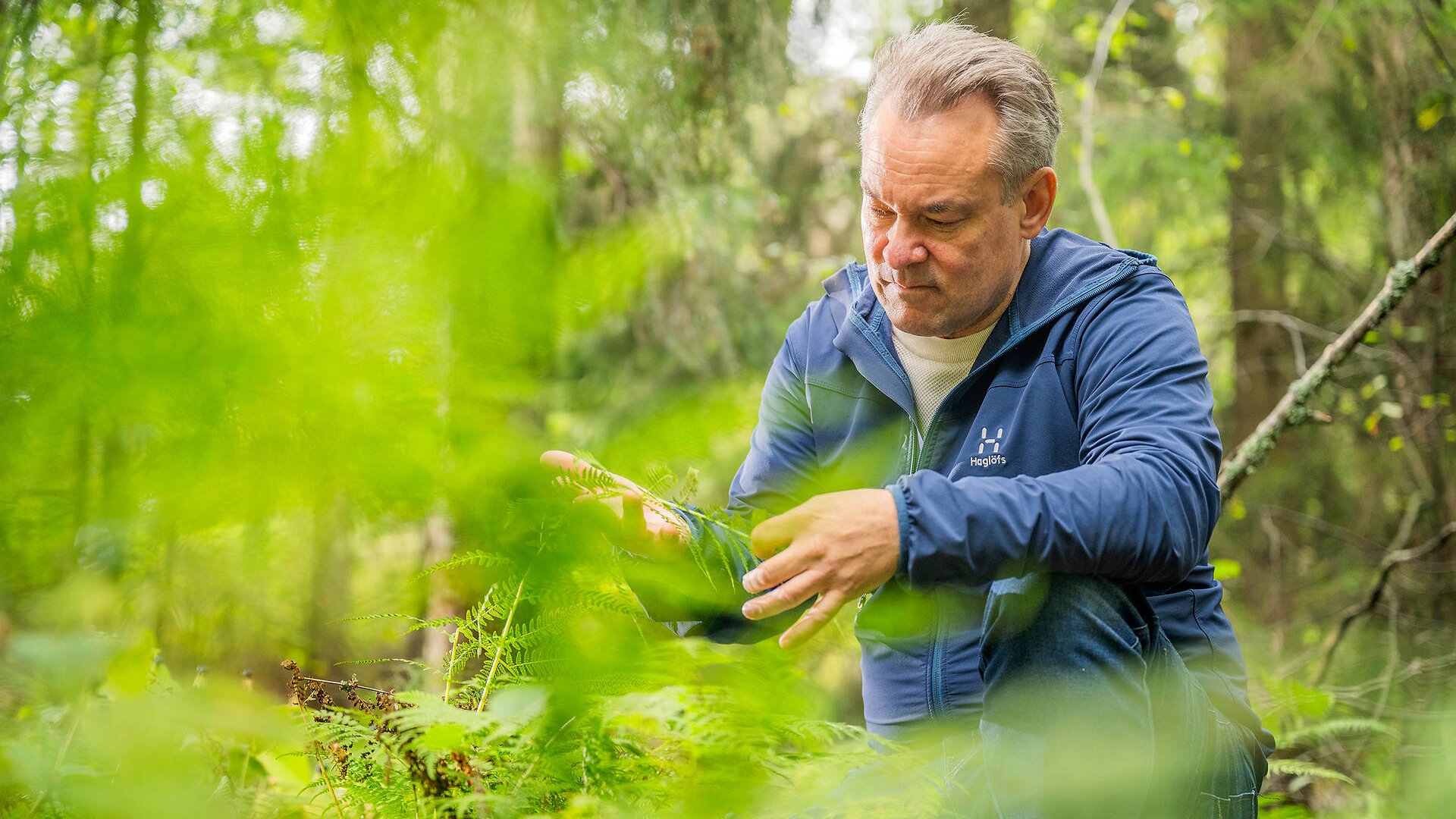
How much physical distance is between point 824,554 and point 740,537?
0.30ft

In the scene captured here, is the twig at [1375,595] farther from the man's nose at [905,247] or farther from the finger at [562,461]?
the finger at [562,461]

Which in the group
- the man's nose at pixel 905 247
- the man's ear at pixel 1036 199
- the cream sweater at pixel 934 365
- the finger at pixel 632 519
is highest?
the man's ear at pixel 1036 199

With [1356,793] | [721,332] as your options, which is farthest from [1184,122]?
[1356,793]

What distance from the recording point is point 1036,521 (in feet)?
3.88

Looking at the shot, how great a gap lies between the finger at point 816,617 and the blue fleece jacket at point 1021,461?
63 mm

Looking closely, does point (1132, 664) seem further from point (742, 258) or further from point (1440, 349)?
point (742, 258)

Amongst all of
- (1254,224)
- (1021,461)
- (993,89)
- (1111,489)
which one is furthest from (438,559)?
(1254,224)

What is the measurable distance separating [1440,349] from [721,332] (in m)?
3.47

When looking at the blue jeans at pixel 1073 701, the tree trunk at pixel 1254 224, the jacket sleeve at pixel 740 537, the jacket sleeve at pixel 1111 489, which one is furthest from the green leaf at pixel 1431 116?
the blue jeans at pixel 1073 701

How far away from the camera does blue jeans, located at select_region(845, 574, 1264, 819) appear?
1278 millimetres

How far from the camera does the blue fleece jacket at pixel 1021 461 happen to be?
116 centimetres

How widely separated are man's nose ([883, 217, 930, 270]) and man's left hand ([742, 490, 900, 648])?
884 millimetres

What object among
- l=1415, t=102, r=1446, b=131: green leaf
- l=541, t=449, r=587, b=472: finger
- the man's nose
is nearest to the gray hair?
the man's nose

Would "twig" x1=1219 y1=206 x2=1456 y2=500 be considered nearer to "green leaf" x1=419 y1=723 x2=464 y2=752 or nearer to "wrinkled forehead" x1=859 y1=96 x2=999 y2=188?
"wrinkled forehead" x1=859 y1=96 x2=999 y2=188
